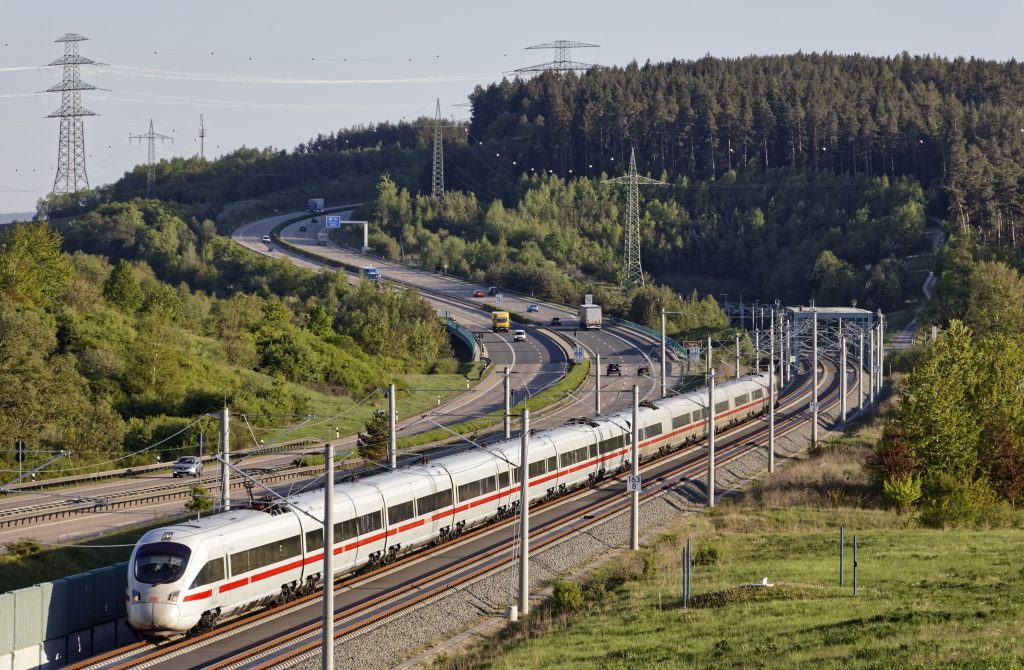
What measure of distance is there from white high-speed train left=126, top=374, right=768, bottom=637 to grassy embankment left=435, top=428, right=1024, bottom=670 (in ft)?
18.7

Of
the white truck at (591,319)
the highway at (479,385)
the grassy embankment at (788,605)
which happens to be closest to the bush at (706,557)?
the grassy embankment at (788,605)

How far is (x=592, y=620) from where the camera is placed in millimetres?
35406

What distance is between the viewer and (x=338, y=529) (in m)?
38.2

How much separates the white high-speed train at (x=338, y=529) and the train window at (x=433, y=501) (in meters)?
0.03

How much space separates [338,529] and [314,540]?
0.96 m

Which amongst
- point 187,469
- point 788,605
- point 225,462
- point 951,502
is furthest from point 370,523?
point 951,502

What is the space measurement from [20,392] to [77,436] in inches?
142

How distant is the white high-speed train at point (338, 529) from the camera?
1293 inches

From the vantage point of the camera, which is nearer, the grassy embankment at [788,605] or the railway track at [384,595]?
the grassy embankment at [788,605]

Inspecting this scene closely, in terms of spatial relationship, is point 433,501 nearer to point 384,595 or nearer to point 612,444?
point 384,595

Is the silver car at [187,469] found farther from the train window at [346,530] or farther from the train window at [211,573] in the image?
the train window at [211,573]

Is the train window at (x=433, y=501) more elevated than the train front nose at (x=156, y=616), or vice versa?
the train window at (x=433, y=501)

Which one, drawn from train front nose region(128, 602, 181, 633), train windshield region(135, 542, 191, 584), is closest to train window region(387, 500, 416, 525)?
train windshield region(135, 542, 191, 584)

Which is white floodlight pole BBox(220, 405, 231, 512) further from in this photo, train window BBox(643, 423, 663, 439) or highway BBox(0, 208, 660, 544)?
train window BBox(643, 423, 663, 439)
